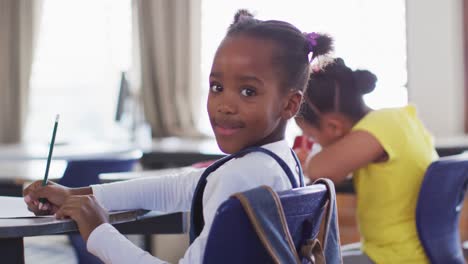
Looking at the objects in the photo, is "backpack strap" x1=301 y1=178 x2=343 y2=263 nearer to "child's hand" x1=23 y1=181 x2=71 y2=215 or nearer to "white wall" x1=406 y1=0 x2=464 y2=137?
"child's hand" x1=23 y1=181 x2=71 y2=215

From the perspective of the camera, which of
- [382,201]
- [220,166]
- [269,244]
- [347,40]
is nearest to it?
[269,244]

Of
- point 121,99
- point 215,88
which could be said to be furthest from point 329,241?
point 121,99

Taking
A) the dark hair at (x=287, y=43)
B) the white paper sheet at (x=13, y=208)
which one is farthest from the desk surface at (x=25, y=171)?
the dark hair at (x=287, y=43)

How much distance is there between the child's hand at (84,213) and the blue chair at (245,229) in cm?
24

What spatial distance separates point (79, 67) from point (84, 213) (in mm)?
4922

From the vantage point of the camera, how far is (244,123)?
4.20 ft

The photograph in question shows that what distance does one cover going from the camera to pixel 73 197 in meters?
1.32

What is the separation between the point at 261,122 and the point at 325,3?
13.1 feet

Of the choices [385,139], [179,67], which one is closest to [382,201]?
[385,139]

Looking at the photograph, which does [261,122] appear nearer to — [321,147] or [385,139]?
[385,139]

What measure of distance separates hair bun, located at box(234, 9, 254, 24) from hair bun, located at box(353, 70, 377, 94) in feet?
2.56

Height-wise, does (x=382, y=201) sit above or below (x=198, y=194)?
below

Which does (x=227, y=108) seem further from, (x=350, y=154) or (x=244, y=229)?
(x=350, y=154)

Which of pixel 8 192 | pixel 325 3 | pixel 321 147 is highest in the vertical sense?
pixel 325 3
